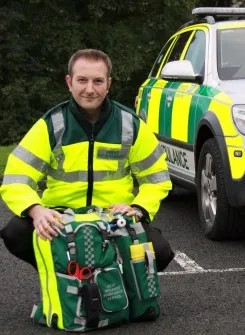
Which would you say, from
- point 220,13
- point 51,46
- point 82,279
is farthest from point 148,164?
point 51,46

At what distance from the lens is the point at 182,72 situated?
666cm

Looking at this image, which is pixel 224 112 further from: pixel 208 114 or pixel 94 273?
pixel 94 273

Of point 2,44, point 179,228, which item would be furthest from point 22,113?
point 179,228

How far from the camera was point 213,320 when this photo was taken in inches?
168

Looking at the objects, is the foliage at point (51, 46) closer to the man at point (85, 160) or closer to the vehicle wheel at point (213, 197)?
the vehicle wheel at point (213, 197)

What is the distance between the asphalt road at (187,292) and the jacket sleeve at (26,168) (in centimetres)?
64

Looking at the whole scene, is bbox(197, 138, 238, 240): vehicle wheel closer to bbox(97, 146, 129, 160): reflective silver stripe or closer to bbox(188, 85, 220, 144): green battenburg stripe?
bbox(188, 85, 220, 144): green battenburg stripe

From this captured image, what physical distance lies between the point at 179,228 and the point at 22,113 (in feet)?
39.5

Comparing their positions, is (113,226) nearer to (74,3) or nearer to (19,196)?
(19,196)

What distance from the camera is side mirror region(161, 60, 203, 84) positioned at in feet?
21.7

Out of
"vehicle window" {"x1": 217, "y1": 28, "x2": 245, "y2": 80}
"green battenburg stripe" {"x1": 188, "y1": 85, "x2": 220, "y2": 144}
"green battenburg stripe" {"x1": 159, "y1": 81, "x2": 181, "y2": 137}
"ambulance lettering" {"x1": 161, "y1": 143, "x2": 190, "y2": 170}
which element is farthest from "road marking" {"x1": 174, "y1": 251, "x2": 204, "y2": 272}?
"green battenburg stripe" {"x1": 159, "y1": 81, "x2": 181, "y2": 137}

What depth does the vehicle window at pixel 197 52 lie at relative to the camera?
6856 mm

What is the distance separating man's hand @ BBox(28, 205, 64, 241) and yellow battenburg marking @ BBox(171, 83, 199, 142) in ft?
9.35

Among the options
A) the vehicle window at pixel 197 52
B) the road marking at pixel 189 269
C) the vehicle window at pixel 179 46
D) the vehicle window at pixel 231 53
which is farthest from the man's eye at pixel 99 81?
the vehicle window at pixel 179 46
